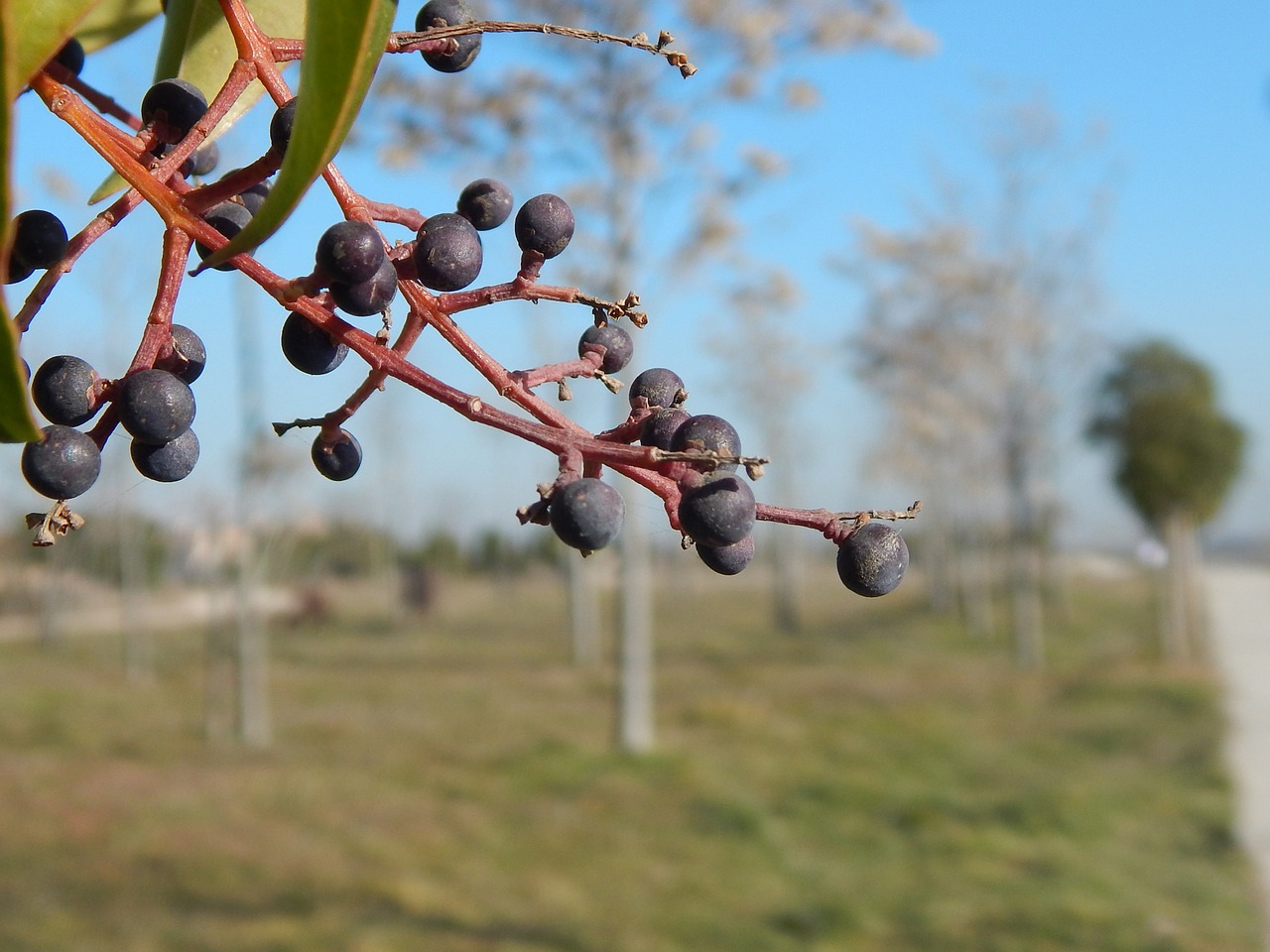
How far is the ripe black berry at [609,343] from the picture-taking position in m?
0.77

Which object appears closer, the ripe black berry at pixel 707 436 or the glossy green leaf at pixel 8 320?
the glossy green leaf at pixel 8 320

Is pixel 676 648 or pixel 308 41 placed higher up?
pixel 308 41

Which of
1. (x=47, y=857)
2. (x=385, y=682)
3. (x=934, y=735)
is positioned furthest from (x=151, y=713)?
(x=934, y=735)

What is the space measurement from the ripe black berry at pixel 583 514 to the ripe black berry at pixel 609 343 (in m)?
0.19

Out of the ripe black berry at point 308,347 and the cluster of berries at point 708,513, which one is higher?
the ripe black berry at point 308,347

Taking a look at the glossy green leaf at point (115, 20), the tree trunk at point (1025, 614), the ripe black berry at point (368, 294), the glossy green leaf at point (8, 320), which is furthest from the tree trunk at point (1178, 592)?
the glossy green leaf at point (8, 320)

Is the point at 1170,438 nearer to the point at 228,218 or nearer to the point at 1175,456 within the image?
the point at 1175,456

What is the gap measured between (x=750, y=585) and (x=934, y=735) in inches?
960

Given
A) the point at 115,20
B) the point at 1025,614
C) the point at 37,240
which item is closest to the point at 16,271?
the point at 37,240

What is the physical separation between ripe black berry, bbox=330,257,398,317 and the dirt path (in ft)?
23.8

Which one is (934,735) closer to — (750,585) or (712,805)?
(712,805)

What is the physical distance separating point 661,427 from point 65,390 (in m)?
0.33

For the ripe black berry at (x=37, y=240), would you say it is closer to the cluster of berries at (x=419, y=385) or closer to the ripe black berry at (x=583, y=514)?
the cluster of berries at (x=419, y=385)

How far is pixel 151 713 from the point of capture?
12977 millimetres
